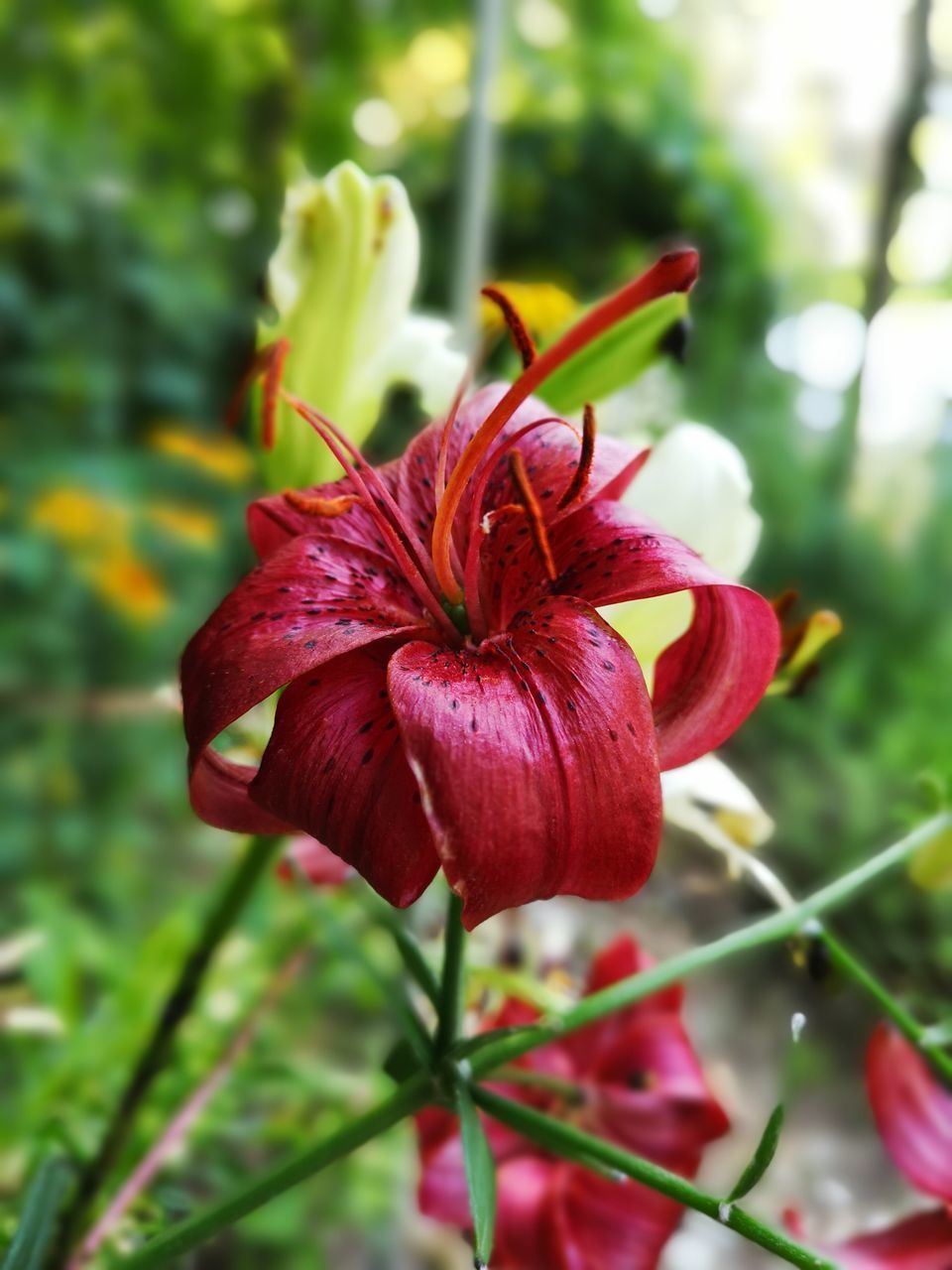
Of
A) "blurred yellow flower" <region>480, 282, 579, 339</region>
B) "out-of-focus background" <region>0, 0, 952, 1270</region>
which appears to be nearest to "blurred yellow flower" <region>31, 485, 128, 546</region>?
"out-of-focus background" <region>0, 0, 952, 1270</region>

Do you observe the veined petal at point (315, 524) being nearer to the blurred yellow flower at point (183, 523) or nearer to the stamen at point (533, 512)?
the stamen at point (533, 512)

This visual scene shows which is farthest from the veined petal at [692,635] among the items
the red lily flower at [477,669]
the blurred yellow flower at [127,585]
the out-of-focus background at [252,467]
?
the blurred yellow flower at [127,585]

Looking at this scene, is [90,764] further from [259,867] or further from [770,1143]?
[770,1143]

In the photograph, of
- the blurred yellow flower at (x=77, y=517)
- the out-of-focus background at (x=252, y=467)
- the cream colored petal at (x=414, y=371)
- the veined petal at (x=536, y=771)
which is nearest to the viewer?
the veined petal at (x=536, y=771)

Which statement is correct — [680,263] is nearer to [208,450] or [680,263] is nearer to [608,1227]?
[608,1227]

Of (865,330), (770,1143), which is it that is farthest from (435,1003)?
(865,330)

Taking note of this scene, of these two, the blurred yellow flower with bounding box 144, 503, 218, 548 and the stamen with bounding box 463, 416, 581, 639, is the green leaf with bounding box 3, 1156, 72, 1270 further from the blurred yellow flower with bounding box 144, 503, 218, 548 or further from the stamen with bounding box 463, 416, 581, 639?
the blurred yellow flower with bounding box 144, 503, 218, 548
